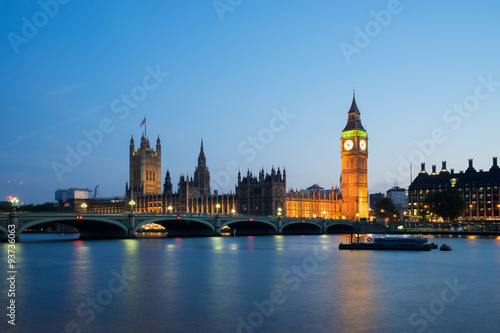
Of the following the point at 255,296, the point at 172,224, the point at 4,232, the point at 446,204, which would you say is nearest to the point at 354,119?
the point at 446,204

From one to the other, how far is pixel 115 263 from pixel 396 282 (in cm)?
2377

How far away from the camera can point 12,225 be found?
70812mm

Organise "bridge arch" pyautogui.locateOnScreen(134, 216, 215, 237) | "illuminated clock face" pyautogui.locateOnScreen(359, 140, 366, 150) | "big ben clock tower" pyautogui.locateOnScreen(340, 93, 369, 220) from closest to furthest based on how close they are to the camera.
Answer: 1. "bridge arch" pyautogui.locateOnScreen(134, 216, 215, 237)
2. "big ben clock tower" pyautogui.locateOnScreen(340, 93, 369, 220)
3. "illuminated clock face" pyautogui.locateOnScreen(359, 140, 366, 150)

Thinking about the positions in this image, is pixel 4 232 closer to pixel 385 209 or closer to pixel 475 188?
pixel 385 209

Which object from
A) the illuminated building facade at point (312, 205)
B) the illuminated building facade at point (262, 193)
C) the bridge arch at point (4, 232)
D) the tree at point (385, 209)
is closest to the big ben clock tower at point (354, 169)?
the illuminated building facade at point (312, 205)

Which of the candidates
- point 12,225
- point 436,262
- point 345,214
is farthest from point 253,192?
point 436,262

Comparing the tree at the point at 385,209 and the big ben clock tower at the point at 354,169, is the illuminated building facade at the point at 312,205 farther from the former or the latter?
the tree at the point at 385,209

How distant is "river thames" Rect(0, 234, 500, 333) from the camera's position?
22.7 metres

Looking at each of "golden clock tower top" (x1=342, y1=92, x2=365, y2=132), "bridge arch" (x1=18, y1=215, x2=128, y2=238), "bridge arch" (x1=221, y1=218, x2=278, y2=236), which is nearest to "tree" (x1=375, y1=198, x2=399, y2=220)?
"golden clock tower top" (x1=342, y1=92, x2=365, y2=132)

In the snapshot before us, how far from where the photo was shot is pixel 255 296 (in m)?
29.7

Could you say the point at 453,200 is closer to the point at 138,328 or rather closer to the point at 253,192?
the point at 253,192

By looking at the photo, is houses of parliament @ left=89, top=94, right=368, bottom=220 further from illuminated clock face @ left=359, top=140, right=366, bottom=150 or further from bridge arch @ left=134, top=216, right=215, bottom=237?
bridge arch @ left=134, top=216, right=215, bottom=237

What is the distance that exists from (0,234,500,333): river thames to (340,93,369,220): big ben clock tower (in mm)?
127025

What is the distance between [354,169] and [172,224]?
84.9m
